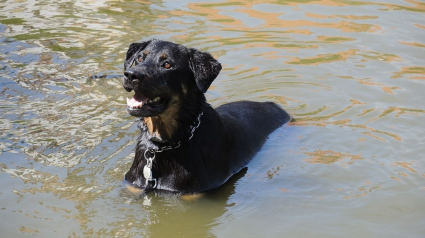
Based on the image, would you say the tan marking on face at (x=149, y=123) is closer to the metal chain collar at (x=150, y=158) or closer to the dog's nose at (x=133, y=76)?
the metal chain collar at (x=150, y=158)

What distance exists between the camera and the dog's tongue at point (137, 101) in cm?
666

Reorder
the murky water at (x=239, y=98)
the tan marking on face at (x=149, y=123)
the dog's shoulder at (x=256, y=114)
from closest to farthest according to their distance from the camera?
the murky water at (x=239, y=98)
the tan marking on face at (x=149, y=123)
the dog's shoulder at (x=256, y=114)

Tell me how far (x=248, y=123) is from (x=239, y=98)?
6.06 feet

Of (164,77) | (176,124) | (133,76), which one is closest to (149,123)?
(176,124)

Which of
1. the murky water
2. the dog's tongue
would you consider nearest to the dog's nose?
the dog's tongue

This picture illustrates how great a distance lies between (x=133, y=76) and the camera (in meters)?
6.51

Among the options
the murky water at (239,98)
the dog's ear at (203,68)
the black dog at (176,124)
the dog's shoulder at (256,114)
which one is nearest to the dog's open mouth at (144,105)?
the black dog at (176,124)

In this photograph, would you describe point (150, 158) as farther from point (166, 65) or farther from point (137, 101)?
point (166, 65)

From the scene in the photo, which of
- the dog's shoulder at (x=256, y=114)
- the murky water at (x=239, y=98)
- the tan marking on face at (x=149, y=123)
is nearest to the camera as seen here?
the murky water at (x=239, y=98)

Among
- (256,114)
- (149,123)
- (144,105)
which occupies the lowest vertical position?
(256,114)

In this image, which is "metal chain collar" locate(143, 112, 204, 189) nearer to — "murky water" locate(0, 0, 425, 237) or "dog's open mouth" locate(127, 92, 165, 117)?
"murky water" locate(0, 0, 425, 237)

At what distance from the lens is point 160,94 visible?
6.75 meters

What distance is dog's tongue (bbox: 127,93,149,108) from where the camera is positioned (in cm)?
666

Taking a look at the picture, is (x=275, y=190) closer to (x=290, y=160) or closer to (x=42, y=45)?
(x=290, y=160)
